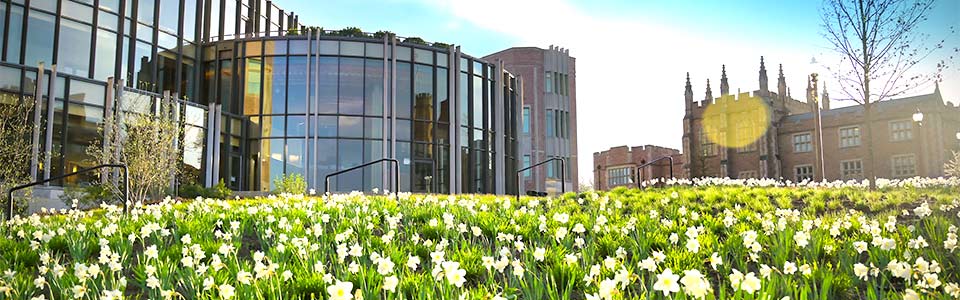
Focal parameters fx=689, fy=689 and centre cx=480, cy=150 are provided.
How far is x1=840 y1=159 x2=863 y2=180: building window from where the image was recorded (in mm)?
50281

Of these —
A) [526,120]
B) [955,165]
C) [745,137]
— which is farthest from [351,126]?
[745,137]

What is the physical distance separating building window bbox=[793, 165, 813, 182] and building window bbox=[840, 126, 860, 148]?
285 cm

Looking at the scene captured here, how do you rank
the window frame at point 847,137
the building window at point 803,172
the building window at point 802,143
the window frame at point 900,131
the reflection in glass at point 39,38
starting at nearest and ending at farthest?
the reflection in glass at point 39,38
the window frame at point 900,131
the window frame at point 847,137
the building window at point 803,172
the building window at point 802,143

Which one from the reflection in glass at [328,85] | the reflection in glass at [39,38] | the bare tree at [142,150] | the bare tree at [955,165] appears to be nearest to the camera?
the bare tree at [955,165]

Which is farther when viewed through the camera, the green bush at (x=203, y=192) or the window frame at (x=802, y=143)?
the window frame at (x=802, y=143)

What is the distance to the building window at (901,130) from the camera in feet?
157

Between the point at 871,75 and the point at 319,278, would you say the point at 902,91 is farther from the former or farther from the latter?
the point at 319,278

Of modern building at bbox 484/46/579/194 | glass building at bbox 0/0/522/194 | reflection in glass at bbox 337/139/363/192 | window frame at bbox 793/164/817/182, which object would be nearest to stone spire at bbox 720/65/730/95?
window frame at bbox 793/164/817/182

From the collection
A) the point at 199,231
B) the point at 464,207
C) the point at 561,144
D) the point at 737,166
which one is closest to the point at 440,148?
the point at 561,144

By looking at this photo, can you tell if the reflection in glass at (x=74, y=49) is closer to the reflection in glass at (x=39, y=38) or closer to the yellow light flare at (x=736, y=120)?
the reflection in glass at (x=39, y=38)

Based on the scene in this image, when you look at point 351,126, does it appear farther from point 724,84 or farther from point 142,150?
point 724,84

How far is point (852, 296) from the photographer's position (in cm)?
505

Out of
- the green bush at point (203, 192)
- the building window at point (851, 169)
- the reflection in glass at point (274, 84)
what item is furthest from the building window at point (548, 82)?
the green bush at point (203, 192)

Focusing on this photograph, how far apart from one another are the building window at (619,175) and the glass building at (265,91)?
32116 mm
